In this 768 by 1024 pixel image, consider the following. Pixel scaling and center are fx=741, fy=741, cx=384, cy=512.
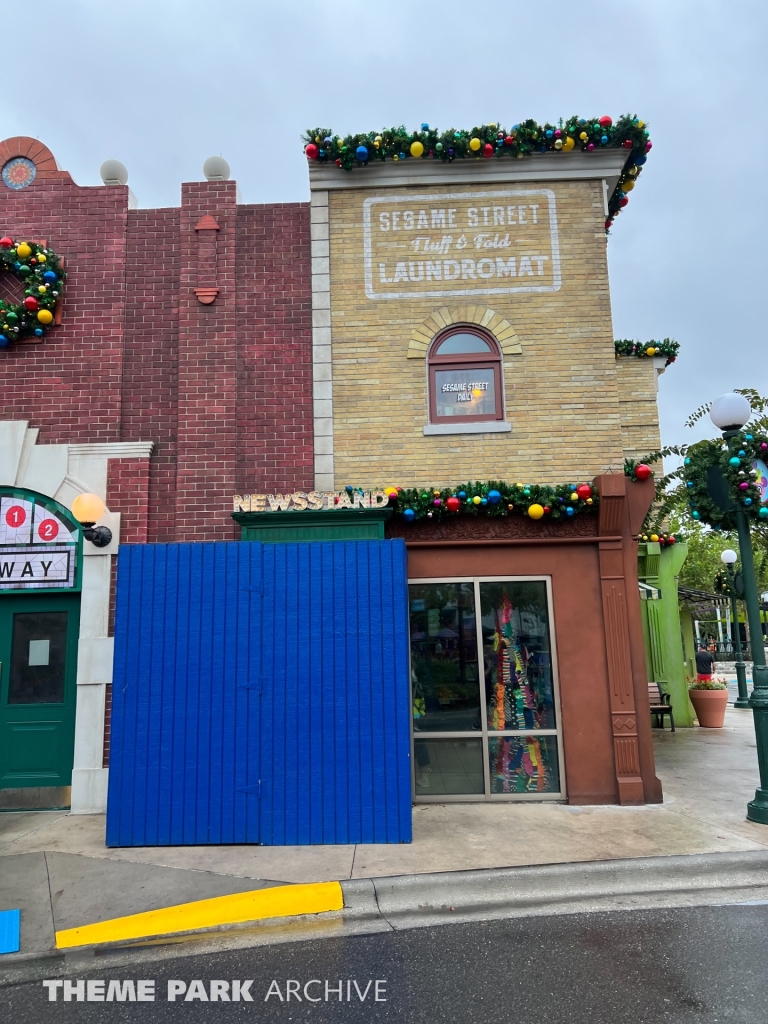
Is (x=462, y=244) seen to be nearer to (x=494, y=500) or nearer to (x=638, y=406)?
(x=494, y=500)

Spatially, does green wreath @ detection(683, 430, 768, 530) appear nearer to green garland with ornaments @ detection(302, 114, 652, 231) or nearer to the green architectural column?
green garland with ornaments @ detection(302, 114, 652, 231)

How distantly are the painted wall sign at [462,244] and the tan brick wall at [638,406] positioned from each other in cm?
546

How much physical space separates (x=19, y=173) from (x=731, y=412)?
9.06 metres

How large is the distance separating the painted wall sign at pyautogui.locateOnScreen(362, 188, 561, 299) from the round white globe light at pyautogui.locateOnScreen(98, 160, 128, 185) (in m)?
3.14

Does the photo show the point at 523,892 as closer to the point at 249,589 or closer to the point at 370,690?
the point at 370,690

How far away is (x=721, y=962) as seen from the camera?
14.7 ft

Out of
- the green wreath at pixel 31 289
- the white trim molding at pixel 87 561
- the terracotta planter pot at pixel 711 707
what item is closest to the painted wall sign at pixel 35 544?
the white trim molding at pixel 87 561

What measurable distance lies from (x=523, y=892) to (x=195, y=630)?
369cm

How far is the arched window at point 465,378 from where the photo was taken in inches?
344

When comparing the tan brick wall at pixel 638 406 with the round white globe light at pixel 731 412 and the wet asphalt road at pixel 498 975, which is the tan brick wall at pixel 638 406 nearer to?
the round white globe light at pixel 731 412

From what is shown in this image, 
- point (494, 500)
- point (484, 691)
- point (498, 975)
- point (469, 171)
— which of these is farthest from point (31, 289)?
point (498, 975)

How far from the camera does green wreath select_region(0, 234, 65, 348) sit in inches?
349

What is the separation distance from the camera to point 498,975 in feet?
14.4

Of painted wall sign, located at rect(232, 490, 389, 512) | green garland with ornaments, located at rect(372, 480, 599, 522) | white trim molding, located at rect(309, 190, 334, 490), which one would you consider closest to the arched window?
green garland with ornaments, located at rect(372, 480, 599, 522)
